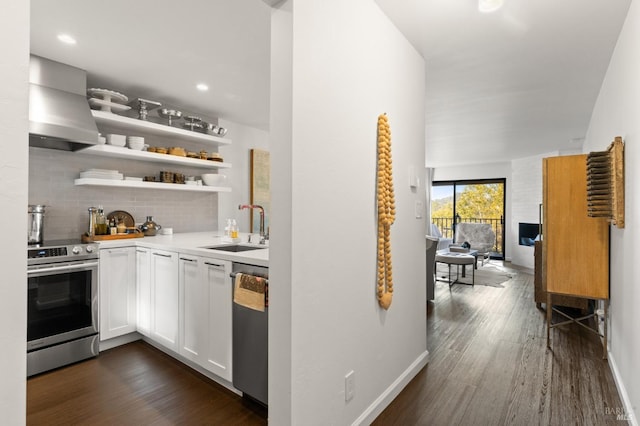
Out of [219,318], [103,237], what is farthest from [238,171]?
[219,318]

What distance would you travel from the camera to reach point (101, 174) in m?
3.09

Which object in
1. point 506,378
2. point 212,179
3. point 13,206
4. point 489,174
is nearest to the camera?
point 13,206

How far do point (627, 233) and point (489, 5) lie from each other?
1.64 m

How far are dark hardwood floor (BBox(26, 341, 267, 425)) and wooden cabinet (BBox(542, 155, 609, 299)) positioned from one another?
2.64 meters

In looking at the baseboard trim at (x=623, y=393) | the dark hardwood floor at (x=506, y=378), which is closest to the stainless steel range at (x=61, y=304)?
the dark hardwood floor at (x=506, y=378)

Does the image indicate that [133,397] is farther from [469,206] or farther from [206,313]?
[469,206]

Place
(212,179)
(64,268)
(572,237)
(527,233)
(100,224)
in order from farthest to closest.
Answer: (527,233) < (212,179) < (100,224) < (572,237) < (64,268)

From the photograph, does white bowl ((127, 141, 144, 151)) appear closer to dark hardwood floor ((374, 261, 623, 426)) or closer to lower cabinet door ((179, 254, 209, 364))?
lower cabinet door ((179, 254, 209, 364))

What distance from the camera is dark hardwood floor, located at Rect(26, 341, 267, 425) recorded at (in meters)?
2.01

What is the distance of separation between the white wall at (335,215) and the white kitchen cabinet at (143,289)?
1886 millimetres

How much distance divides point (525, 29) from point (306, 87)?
5.71 ft

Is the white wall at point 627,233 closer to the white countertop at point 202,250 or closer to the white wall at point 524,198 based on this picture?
the white countertop at point 202,250

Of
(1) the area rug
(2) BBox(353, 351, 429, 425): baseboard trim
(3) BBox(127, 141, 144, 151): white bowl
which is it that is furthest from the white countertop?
(1) the area rug

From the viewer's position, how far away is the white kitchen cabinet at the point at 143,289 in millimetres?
2911
